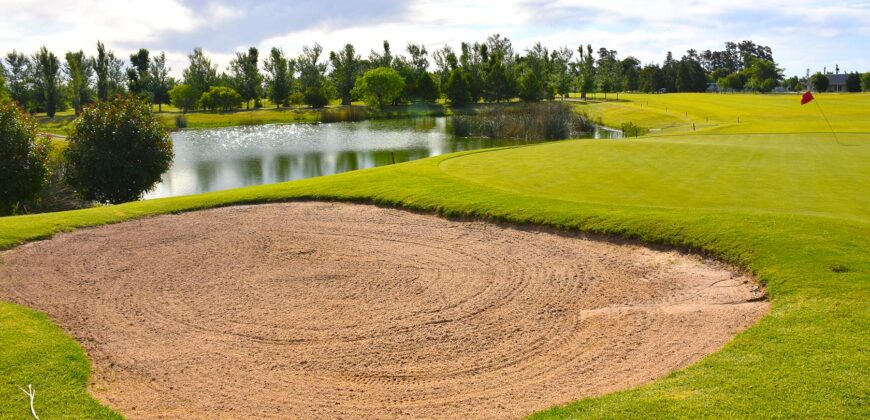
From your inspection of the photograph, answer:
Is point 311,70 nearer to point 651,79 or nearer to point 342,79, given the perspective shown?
point 342,79

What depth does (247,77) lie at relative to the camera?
119938 millimetres

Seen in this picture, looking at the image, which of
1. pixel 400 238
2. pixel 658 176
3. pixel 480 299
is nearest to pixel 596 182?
pixel 658 176

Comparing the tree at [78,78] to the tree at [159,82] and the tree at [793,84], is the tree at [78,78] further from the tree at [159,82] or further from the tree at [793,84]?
the tree at [793,84]

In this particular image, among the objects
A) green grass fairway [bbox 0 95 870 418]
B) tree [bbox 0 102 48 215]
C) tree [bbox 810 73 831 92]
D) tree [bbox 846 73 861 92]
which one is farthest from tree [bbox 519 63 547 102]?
tree [bbox 0 102 48 215]

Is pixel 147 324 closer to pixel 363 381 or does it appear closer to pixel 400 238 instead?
pixel 363 381

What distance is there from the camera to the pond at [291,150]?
42438mm

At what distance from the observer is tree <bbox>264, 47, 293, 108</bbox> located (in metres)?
119

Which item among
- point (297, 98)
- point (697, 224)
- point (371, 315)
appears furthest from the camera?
point (297, 98)

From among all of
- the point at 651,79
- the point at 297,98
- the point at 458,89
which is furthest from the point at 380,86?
the point at 651,79

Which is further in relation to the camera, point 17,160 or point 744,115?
point 744,115

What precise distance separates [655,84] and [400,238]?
144006 mm

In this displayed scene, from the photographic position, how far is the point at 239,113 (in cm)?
10419

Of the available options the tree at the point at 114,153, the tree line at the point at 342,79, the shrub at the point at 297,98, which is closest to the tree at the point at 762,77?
the tree line at the point at 342,79

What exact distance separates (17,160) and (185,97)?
8911 centimetres
